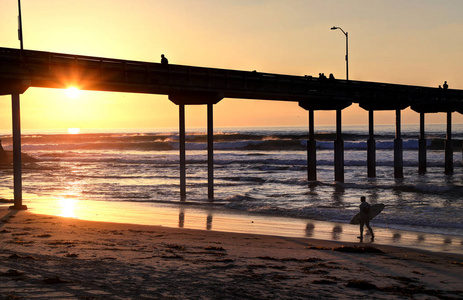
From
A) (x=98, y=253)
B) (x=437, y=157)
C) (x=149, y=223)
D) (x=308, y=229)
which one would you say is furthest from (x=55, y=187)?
(x=437, y=157)

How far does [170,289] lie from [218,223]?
12.0m

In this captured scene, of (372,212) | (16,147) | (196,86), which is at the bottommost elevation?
(372,212)

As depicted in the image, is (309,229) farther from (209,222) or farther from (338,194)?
(338,194)

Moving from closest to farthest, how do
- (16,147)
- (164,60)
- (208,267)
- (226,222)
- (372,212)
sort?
(208,267) < (372,212) < (226,222) < (16,147) < (164,60)

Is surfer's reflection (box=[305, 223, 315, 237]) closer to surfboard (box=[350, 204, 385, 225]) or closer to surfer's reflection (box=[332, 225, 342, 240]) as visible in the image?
surfer's reflection (box=[332, 225, 342, 240])

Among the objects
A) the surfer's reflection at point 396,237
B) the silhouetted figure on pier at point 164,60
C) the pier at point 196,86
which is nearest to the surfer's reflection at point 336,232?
the surfer's reflection at point 396,237

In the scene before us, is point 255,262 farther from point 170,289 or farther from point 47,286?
point 47,286

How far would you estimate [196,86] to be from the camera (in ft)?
107

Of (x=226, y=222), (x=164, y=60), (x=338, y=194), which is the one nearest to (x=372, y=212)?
(x=226, y=222)

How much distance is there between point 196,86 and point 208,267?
20.8 metres

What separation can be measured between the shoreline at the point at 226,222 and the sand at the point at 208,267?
158 centimetres

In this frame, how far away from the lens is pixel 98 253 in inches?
551

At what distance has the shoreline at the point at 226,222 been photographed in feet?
61.3

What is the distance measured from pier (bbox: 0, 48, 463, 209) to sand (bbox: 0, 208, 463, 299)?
897 cm
